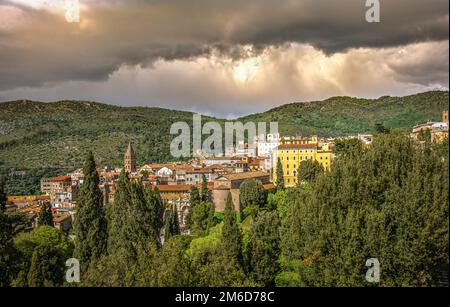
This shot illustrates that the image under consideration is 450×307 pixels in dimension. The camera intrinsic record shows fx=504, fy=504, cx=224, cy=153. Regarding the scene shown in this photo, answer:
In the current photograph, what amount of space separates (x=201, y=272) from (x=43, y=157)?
10811cm

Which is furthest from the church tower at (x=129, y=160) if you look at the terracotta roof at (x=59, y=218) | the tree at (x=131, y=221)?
the tree at (x=131, y=221)

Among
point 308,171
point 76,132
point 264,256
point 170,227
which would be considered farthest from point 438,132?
point 76,132

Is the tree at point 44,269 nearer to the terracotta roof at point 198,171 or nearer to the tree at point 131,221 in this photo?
the tree at point 131,221

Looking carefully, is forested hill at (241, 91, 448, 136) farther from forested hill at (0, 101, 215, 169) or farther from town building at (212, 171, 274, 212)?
town building at (212, 171, 274, 212)

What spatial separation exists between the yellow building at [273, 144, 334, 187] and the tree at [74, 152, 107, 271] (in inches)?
1313

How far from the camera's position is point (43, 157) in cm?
11931

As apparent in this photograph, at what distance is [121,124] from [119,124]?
0.59 metres

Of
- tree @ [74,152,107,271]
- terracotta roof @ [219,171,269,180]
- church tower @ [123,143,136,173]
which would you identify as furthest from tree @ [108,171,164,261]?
church tower @ [123,143,136,173]

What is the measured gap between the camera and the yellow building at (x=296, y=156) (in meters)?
62.2

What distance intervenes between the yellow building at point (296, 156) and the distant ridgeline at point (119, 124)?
2589 cm
